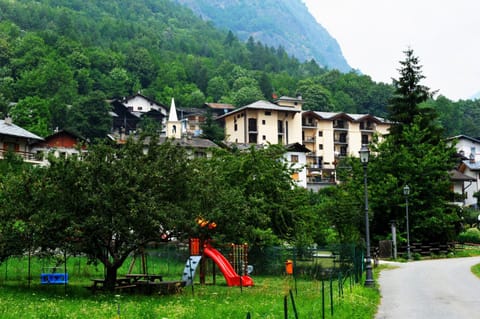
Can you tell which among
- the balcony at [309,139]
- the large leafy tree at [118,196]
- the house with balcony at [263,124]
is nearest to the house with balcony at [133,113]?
the house with balcony at [263,124]

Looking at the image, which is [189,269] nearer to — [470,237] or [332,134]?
[470,237]

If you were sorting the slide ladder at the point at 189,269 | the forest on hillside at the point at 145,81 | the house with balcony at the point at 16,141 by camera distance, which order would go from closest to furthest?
1. the slide ladder at the point at 189,269
2. the house with balcony at the point at 16,141
3. the forest on hillside at the point at 145,81

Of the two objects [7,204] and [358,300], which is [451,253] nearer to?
[358,300]

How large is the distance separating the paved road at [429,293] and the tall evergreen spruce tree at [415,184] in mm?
10889

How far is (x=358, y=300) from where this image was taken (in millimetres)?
19625

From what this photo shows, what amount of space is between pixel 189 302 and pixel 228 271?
7.21 m

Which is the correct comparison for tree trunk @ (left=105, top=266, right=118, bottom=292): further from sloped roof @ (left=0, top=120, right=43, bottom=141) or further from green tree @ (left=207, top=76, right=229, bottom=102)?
green tree @ (left=207, top=76, right=229, bottom=102)

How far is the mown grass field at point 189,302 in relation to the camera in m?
16.5

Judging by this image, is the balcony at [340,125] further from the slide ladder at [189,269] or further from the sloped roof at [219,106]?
the slide ladder at [189,269]

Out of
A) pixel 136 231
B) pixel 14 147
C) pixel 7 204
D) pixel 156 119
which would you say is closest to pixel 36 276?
pixel 7 204

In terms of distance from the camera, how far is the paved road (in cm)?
1861

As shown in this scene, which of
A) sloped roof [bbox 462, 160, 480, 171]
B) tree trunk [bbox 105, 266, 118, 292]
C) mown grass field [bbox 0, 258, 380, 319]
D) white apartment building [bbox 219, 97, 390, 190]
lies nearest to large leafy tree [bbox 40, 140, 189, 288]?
tree trunk [bbox 105, 266, 118, 292]

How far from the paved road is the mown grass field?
0.91 metres

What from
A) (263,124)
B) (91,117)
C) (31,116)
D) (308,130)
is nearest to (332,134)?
(308,130)
